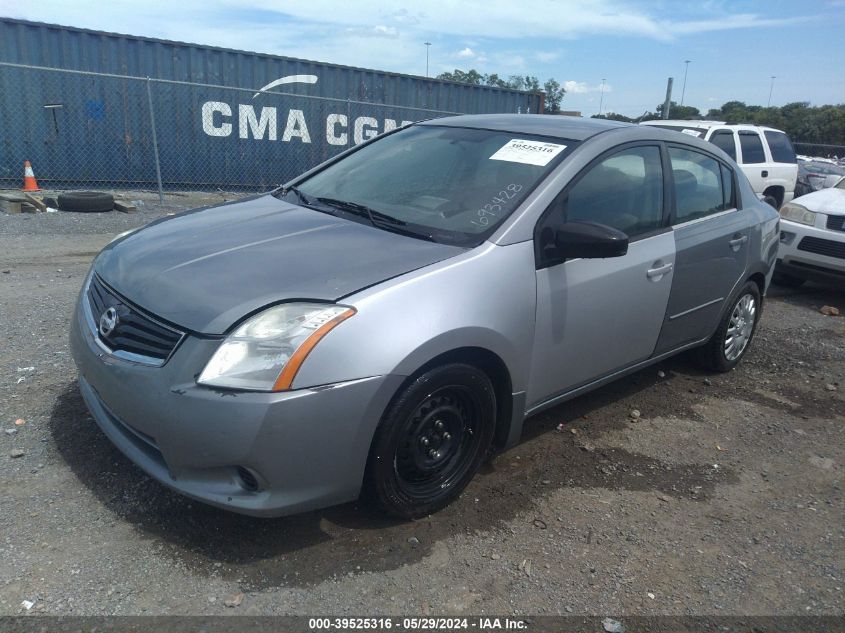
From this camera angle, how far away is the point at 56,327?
471 cm

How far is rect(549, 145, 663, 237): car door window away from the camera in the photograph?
10.6ft

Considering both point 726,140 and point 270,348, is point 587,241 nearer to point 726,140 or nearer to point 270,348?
point 270,348

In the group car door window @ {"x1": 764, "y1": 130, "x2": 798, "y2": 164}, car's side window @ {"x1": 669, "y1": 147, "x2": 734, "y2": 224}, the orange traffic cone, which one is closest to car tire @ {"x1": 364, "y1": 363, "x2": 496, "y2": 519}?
car's side window @ {"x1": 669, "y1": 147, "x2": 734, "y2": 224}

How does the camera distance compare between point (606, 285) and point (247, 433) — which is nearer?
point (247, 433)

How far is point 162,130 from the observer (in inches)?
492

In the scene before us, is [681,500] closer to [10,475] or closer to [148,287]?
[148,287]

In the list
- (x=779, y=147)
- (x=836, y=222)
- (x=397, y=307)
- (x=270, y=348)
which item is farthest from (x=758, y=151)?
(x=270, y=348)

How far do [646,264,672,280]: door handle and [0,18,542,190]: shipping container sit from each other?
9.58m

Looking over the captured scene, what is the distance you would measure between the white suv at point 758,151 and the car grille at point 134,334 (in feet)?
30.9

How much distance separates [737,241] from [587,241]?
1.97m

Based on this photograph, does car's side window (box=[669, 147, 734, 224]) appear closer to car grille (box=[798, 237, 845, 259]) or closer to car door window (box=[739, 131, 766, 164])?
car grille (box=[798, 237, 845, 259])

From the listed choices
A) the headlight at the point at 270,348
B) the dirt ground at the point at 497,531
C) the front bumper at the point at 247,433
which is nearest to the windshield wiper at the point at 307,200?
the headlight at the point at 270,348

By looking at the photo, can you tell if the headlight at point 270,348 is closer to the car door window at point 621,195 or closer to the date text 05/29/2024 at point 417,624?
the date text 05/29/2024 at point 417,624

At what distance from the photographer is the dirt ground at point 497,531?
2.40 meters
